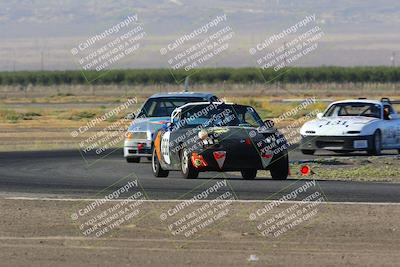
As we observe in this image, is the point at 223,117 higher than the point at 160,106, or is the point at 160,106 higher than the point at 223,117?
the point at 223,117

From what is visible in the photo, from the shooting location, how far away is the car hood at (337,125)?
94.4ft

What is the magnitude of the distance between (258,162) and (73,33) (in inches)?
6667

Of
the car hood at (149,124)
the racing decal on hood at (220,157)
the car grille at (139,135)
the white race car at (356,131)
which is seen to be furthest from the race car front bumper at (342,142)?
the racing decal on hood at (220,157)

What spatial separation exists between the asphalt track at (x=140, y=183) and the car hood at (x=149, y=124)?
2.68 feet

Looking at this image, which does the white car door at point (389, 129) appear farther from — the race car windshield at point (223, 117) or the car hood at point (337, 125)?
the race car windshield at point (223, 117)

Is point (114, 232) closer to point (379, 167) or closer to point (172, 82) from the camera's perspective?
point (379, 167)

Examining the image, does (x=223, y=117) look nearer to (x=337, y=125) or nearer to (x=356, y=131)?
(x=356, y=131)

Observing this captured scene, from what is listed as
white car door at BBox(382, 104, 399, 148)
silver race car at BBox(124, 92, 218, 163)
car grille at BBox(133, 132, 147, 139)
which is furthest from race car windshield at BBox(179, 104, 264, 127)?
white car door at BBox(382, 104, 399, 148)

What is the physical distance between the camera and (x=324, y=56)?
199500 millimetres

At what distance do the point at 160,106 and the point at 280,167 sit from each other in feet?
20.9

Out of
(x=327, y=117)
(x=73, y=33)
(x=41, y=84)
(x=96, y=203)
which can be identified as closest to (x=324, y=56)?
(x=73, y=33)

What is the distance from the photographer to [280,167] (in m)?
21.7

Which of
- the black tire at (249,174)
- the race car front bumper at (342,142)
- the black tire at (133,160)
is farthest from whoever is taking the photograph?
the race car front bumper at (342,142)

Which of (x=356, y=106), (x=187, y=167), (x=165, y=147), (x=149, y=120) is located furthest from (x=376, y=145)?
(x=187, y=167)
